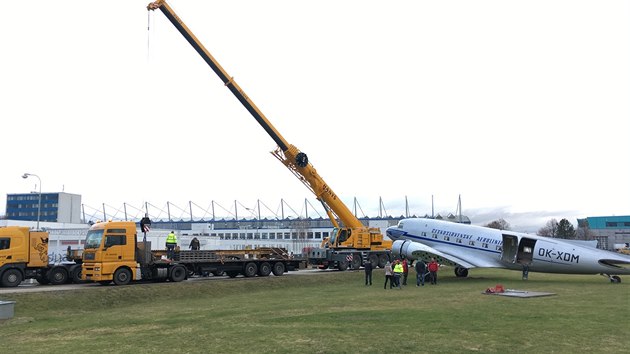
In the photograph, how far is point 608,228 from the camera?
488ft

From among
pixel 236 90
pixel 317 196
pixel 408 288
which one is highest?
pixel 236 90

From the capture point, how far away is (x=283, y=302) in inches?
878

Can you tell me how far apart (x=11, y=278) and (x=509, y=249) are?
3001 cm

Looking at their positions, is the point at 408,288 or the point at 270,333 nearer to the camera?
the point at 270,333

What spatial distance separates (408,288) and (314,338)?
16111 mm

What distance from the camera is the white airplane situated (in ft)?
97.6

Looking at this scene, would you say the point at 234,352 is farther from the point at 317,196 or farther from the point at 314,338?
the point at 317,196

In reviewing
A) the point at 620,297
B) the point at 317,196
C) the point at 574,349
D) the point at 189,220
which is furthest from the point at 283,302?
the point at 189,220

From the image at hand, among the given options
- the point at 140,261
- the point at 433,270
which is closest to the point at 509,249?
the point at 433,270

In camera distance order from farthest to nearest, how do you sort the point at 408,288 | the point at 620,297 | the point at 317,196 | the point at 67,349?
the point at 317,196, the point at 408,288, the point at 620,297, the point at 67,349

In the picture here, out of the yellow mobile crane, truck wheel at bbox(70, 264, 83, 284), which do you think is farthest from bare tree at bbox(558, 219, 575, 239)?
truck wheel at bbox(70, 264, 83, 284)

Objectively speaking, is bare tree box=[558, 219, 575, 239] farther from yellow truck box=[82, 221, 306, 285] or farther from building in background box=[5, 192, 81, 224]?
building in background box=[5, 192, 81, 224]

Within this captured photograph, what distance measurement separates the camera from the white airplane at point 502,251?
2973 centimetres

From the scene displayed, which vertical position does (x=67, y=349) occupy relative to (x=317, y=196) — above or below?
below
